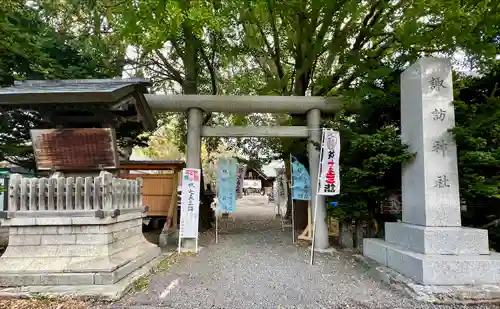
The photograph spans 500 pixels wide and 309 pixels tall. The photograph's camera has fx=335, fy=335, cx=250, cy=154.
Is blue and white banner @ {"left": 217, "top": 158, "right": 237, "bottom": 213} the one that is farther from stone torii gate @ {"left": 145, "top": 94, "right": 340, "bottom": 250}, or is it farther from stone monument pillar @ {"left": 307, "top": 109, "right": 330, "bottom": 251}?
stone monument pillar @ {"left": 307, "top": 109, "right": 330, "bottom": 251}

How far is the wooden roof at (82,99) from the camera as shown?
5.31 metres

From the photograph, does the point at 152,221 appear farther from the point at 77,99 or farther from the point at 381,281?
the point at 381,281

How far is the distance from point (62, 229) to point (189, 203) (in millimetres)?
3387

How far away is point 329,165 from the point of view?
7562 mm

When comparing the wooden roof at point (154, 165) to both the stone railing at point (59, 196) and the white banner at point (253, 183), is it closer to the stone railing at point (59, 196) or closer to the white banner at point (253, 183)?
the stone railing at point (59, 196)

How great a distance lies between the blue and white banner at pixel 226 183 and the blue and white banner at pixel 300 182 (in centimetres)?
190

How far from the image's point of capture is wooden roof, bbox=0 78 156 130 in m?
5.31

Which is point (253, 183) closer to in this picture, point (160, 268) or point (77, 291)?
point (160, 268)

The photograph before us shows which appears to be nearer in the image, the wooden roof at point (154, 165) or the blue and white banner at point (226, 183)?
the wooden roof at point (154, 165)

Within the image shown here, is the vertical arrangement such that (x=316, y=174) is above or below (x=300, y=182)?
above

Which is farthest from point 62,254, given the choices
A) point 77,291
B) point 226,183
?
point 226,183

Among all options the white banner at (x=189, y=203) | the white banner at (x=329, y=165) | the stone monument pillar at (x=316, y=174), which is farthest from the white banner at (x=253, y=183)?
the white banner at (x=329, y=165)

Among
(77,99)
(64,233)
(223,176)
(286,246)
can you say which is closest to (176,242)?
(223,176)

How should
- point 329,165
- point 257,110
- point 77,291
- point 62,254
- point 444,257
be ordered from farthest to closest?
point 257,110
point 329,165
point 62,254
point 444,257
point 77,291
